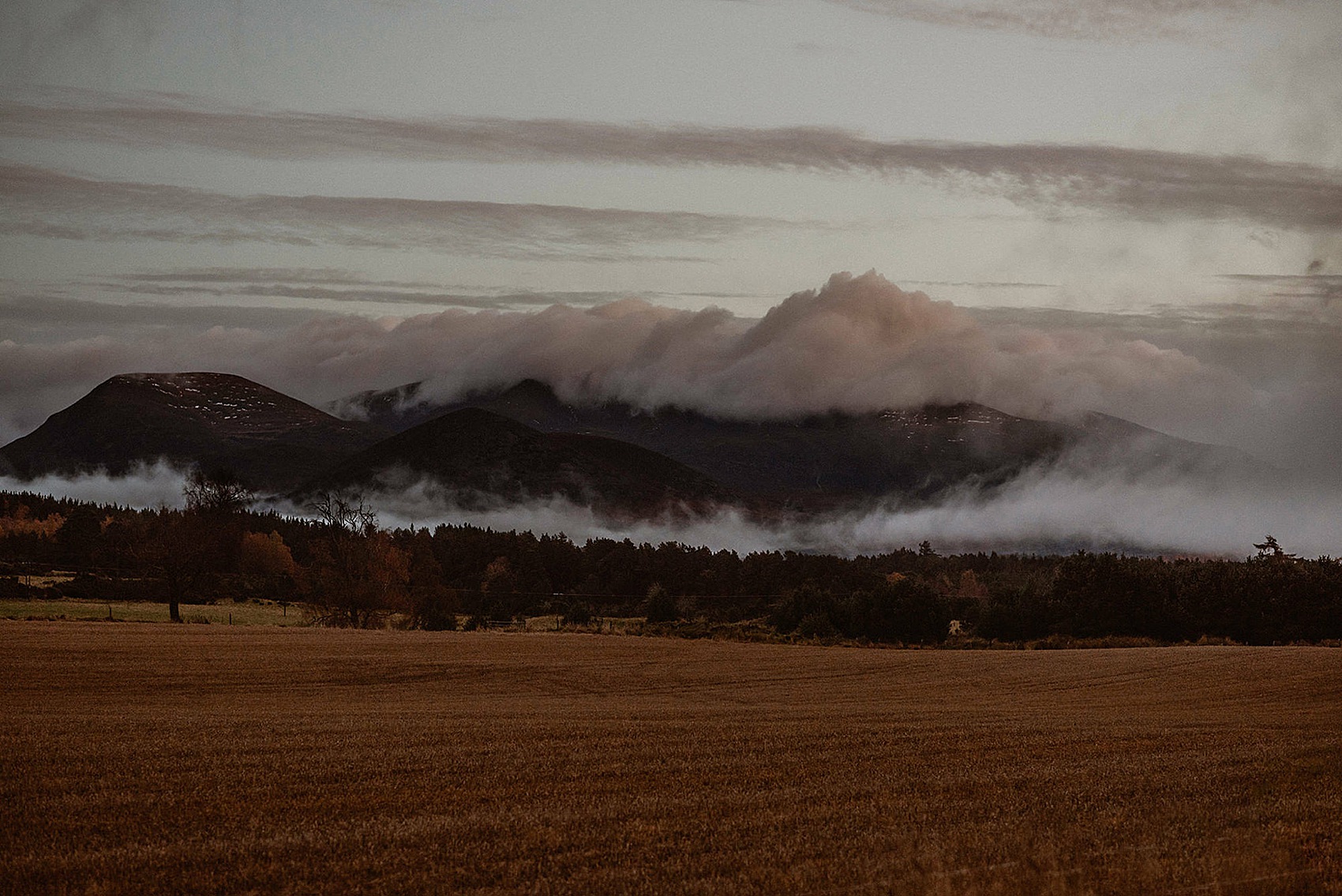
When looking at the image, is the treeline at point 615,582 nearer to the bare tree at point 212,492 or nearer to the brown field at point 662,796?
the bare tree at point 212,492

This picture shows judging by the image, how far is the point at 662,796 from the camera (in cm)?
1745

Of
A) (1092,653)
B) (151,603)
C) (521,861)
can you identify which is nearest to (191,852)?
(521,861)

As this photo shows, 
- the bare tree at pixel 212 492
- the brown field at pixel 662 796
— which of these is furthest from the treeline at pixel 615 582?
the brown field at pixel 662 796

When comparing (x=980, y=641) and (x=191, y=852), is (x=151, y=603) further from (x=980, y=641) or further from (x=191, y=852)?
(x=191, y=852)

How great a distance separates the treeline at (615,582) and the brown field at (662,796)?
156 ft

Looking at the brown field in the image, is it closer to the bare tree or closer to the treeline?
the treeline

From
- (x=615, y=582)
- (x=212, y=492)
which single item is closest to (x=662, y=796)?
(x=212, y=492)

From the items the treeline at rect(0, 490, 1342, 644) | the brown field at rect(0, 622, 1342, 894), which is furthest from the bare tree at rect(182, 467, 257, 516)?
the brown field at rect(0, 622, 1342, 894)

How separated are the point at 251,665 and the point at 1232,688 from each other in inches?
1541

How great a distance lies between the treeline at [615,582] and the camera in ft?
275

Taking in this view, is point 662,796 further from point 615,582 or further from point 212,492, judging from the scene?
point 615,582

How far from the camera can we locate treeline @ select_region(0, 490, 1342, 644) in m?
83.9

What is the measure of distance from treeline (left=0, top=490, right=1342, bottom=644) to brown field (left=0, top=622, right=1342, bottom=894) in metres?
47.4

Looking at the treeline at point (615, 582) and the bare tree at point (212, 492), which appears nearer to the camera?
the treeline at point (615, 582)
